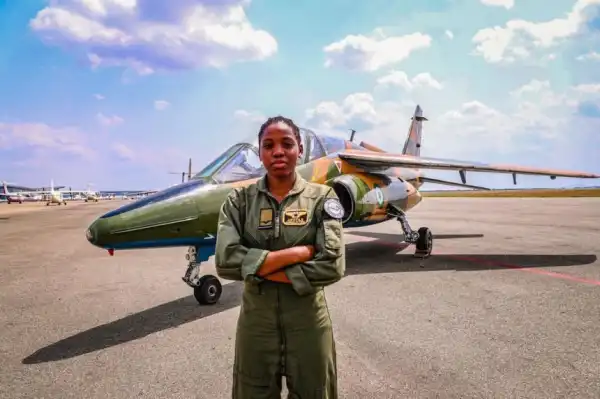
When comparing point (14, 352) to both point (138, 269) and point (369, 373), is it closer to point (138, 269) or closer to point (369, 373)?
point (369, 373)

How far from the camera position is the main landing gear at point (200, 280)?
5828 mm

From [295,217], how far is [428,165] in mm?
8249

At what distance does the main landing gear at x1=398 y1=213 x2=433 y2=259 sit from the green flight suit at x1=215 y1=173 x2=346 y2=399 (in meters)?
7.80

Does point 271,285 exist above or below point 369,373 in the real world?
above

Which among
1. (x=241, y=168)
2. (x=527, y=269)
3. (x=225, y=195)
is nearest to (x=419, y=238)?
(x=527, y=269)

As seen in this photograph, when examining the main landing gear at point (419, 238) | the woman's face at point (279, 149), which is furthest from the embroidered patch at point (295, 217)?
the main landing gear at point (419, 238)

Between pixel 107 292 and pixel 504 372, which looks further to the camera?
pixel 107 292

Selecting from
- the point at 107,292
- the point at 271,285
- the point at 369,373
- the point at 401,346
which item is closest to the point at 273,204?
the point at 271,285

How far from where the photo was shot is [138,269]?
30.1 ft

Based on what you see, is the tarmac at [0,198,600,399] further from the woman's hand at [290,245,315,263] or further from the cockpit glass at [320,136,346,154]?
the cockpit glass at [320,136,346,154]

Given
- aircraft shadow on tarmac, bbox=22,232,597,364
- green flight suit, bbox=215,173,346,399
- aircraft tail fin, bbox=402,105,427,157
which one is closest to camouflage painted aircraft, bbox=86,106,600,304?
aircraft shadow on tarmac, bbox=22,232,597,364

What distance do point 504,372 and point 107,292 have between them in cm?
653

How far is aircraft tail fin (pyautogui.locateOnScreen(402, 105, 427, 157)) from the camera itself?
680 inches

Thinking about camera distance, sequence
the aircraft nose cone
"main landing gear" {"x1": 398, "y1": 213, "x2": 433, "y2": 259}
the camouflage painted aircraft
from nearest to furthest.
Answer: the aircraft nose cone
the camouflage painted aircraft
"main landing gear" {"x1": 398, "y1": 213, "x2": 433, "y2": 259}
